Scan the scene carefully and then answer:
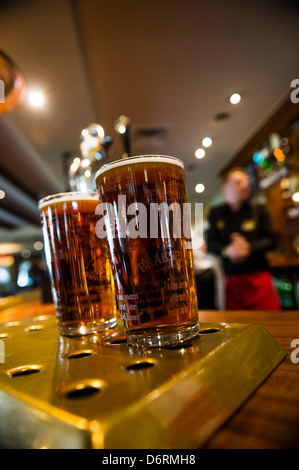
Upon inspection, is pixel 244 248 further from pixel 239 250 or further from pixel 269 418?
pixel 269 418

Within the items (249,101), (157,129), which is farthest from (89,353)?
(157,129)

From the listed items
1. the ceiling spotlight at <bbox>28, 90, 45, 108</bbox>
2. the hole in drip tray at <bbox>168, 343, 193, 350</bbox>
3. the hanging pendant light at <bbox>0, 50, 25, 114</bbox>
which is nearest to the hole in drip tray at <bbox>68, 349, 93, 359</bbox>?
the hole in drip tray at <bbox>168, 343, 193, 350</bbox>

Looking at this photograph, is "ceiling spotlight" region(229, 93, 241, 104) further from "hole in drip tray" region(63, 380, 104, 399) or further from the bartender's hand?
the bartender's hand

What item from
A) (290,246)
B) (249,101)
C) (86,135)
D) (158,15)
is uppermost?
(158,15)

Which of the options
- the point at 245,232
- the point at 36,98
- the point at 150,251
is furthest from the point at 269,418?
the point at 36,98

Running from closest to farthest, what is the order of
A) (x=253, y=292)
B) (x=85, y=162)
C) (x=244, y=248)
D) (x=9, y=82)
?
(x=85, y=162), (x=9, y=82), (x=244, y=248), (x=253, y=292)

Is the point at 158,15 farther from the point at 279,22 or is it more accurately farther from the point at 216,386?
the point at 216,386

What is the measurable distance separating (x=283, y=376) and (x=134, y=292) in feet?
0.64

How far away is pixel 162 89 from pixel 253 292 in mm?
1668

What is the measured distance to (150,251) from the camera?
39cm

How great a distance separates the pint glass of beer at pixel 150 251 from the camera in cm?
39

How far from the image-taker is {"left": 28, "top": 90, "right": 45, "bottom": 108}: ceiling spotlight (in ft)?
9.70

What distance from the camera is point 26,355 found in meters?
0.42

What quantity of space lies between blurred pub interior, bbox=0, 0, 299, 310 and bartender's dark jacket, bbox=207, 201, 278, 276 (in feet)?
1.64
